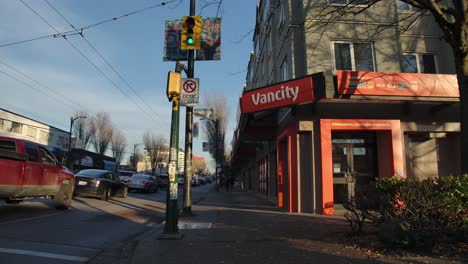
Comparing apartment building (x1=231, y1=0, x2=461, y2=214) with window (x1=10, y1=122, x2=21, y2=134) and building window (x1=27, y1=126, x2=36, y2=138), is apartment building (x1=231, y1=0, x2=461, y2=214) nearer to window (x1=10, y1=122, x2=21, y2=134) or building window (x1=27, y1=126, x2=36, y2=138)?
window (x1=10, y1=122, x2=21, y2=134)

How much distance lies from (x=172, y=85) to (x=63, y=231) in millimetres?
4110

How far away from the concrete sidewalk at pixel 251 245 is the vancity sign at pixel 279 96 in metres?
3.76

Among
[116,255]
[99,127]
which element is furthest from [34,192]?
[99,127]

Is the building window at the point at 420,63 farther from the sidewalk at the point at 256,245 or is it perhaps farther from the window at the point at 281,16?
the sidewalk at the point at 256,245

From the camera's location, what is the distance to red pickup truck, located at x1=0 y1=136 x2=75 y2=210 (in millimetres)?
10031

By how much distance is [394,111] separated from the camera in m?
13.6

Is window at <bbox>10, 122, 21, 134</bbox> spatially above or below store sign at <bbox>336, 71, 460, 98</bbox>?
above

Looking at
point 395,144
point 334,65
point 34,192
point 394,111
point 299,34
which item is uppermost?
point 299,34

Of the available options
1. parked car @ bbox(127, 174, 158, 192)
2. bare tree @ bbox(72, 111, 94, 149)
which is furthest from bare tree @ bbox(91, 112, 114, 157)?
parked car @ bbox(127, 174, 158, 192)

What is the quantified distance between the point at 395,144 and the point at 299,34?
199 inches

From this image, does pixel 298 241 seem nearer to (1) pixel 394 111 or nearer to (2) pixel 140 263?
(2) pixel 140 263

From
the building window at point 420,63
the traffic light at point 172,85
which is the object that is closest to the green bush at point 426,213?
the traffic light at point 172,85

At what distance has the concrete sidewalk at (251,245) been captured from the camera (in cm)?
608

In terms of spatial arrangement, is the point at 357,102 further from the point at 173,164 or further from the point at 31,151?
the point at 31,151
